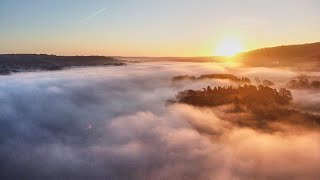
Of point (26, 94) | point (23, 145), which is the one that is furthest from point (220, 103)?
point (26, 94)

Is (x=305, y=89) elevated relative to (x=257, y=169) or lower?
elevated

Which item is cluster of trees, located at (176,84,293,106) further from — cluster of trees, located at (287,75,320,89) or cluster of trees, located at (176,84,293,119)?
cluster of trees, located at (287,75,320,89)

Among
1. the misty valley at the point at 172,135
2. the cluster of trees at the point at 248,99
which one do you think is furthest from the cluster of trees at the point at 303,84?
the cluster of trees at the point at 248,99

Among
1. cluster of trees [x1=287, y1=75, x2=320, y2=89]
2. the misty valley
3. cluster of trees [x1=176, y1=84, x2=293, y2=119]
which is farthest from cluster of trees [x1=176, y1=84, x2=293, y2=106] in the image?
cluster of trees [x1=287, y1=75, x2=320, y2=89]

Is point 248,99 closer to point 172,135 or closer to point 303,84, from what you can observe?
point 172,135

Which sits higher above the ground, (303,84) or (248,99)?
(303,84)

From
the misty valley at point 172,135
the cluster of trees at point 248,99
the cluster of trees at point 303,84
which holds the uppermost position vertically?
the cluster of trees at point 303,84

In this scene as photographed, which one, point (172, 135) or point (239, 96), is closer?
point (172, 135)

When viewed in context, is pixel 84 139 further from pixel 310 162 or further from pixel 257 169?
pixel 310 162

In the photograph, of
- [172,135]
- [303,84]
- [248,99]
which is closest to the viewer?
[172,135]

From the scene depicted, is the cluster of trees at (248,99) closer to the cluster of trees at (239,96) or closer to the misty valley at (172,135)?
the cluster of trees at (239,96)

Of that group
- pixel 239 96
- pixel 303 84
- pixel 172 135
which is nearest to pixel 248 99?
pixel 239 96
